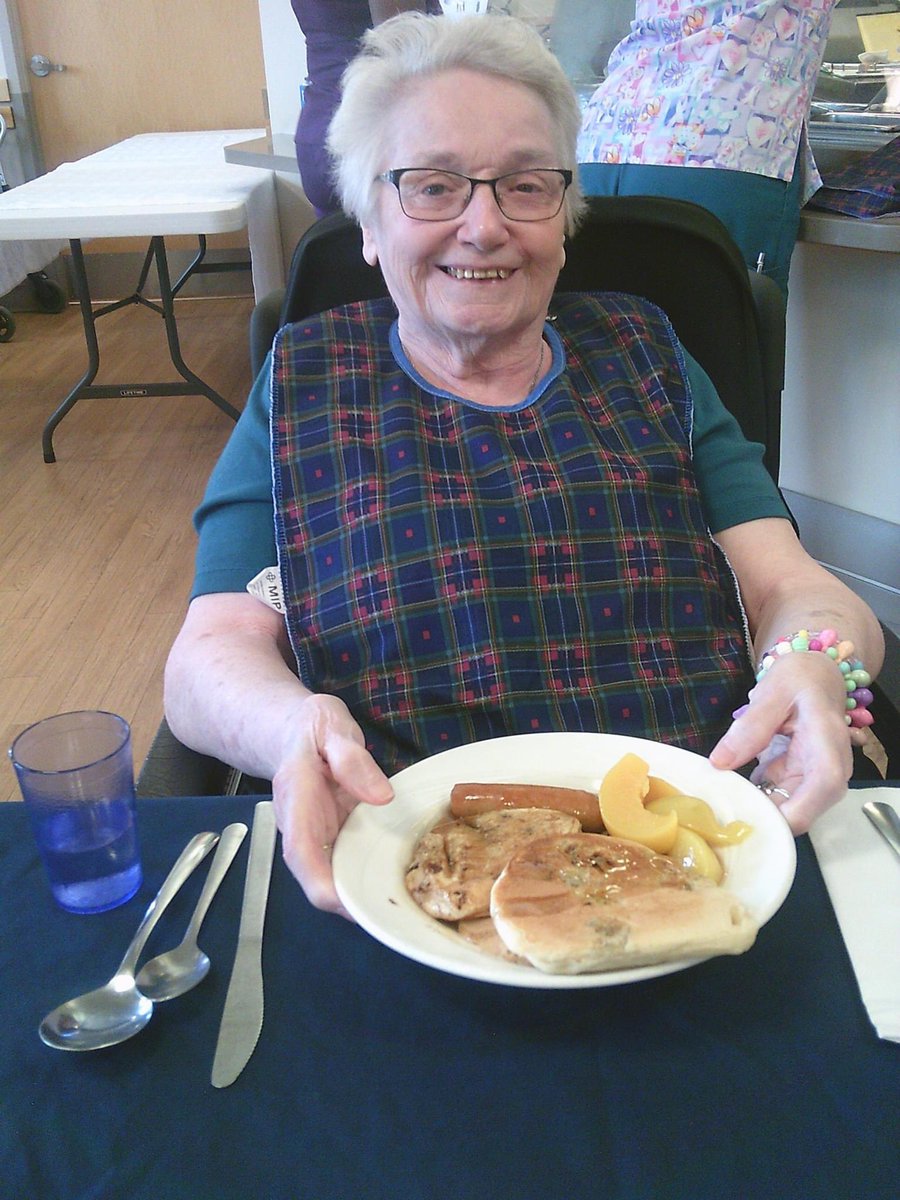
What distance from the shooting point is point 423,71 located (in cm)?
127

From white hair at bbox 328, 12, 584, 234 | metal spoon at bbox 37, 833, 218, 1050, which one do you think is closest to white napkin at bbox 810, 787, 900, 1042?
metal spoon at bbox 37, 833, 218, 1050

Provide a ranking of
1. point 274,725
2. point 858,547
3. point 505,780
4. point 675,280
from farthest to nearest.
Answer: point 858,547
point 675,280
point 274,725
point 505,780

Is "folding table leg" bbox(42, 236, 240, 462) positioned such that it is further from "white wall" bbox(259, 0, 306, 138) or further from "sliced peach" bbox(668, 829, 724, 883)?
"sliced peach" bbox(668, 829, 724, 883)

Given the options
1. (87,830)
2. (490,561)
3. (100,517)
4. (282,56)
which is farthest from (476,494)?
(282,56)

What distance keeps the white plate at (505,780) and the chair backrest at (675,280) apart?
31.3 inches

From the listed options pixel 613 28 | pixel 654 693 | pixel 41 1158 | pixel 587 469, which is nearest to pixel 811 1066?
pixel 41 1158

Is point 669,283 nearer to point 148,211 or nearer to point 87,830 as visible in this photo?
point 87,830

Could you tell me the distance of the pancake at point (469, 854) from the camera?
708mm

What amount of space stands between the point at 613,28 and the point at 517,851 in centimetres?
273

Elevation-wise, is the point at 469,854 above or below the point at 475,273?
below

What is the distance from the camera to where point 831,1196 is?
56cm

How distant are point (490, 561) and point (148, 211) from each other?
2671mm

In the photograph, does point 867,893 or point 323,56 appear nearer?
point 867,893

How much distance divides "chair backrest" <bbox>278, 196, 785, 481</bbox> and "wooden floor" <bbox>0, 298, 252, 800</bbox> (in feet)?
3.77
